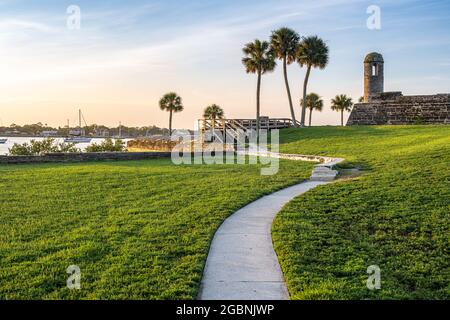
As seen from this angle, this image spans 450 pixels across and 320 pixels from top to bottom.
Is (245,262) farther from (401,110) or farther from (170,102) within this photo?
(170,102)

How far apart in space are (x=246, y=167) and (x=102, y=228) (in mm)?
11018

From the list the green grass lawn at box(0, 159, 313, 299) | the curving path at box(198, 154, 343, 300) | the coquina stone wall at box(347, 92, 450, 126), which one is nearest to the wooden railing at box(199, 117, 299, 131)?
the coquina stone wall at box(347, 92, 450, 126)

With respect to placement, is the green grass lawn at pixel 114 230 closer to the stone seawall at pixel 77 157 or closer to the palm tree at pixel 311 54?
the stone seawall at pixel 77 157

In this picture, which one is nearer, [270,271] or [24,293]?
[24,293]

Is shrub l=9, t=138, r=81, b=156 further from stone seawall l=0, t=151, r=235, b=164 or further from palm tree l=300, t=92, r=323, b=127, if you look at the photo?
palm tree l=300, t=92, r=323, b=127

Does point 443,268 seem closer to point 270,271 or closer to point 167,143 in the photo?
point 270,271

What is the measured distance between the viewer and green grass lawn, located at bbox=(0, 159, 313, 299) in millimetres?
5516

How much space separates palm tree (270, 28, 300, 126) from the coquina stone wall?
6.89m

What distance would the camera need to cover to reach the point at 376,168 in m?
15.6

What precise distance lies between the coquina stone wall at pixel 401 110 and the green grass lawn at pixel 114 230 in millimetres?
24967

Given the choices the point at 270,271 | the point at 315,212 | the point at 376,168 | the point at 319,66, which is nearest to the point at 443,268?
the point at 270,271

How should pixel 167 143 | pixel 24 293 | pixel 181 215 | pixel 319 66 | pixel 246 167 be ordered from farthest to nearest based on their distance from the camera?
1. pixel 319 66
2. pixel 167 143
3. pixel 246 167
4. pixel 181 215
5. pixel 24 293

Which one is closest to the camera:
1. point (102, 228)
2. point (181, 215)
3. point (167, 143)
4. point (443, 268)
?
point (443, 268)
